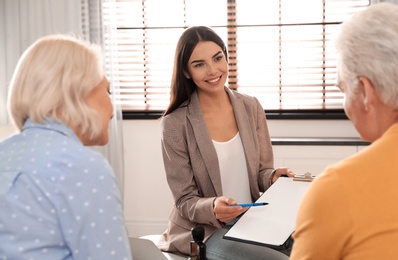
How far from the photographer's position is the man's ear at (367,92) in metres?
1.23

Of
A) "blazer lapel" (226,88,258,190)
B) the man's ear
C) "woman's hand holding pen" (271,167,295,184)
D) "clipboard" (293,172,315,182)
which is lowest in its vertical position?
"woman's hand holding pen" (271,167,295,184)

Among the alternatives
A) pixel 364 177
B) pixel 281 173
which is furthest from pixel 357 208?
pixel 281 173

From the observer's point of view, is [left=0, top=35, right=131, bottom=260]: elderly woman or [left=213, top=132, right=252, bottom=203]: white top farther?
[left=213, top=132, right=252, bottom=203]: white top

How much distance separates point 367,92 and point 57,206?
0.67 m

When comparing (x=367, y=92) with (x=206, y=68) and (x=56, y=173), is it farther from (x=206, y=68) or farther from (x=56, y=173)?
(x=206, y=68)

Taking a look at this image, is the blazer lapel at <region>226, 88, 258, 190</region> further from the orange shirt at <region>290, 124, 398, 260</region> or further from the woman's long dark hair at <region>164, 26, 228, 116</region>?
the orange shirt at <region>290, 124, 398, 260</region>

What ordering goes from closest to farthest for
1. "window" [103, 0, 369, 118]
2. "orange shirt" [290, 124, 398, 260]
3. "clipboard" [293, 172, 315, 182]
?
1. "orange shirt" [290, 124, 398, 260]
2. "clipboard" [293, 172, 315, 182]
3. "window" [103, 0, 369, 118]

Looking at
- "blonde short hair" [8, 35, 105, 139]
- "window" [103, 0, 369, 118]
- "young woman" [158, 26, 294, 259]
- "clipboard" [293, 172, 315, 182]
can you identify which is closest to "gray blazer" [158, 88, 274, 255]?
"young woman" [158, 26, 294, 259]

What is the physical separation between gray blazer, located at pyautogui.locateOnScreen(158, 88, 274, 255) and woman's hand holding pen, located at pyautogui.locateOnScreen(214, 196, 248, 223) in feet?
0.67

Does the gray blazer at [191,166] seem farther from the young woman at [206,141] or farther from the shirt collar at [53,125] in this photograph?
the shirt collar at [53,125]

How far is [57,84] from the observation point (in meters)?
1.25

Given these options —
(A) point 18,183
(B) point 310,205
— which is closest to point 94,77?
(A) point 18,183

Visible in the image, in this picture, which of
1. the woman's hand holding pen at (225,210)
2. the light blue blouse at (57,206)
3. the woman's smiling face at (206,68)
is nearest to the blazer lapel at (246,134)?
the woman's smiling face at (206,68)

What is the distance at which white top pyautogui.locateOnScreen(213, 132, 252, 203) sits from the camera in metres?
2.42
